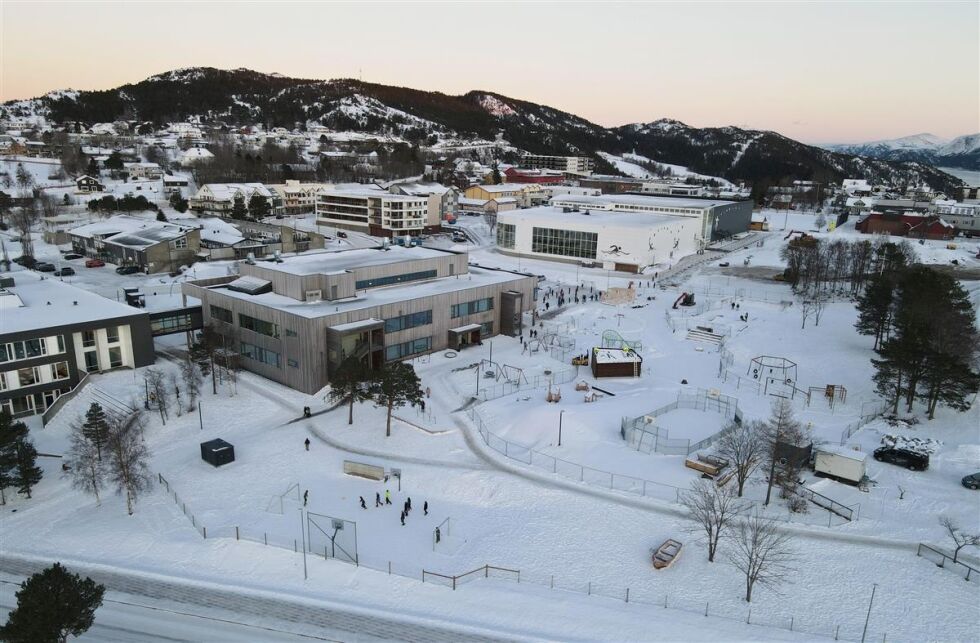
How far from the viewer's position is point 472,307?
157 feet

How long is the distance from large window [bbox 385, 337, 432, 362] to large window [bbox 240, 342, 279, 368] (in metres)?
7.33

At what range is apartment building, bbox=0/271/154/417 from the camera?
3503cm

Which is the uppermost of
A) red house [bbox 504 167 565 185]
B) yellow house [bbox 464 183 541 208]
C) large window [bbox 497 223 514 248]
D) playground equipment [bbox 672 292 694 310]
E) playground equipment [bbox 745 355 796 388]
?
red house [bbox 504 167 565 185]

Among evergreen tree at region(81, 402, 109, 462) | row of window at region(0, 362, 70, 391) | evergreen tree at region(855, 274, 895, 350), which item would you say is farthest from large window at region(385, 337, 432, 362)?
evergreen tree at region(855, 274, 895, 350)

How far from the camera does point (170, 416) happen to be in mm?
34469

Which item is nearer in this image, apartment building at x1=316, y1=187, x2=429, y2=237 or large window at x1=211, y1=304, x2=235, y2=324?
large window at x1=211, y1=304, x2=235, y2=324

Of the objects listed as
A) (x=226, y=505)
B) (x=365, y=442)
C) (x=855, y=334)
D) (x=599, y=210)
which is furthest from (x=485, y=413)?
(x=599, y=210)

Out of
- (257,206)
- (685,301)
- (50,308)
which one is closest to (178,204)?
(257,206)

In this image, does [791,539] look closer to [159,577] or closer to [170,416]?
[159,577]

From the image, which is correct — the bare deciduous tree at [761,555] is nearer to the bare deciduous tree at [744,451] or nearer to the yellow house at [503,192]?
the bare deciduous tree at [744,451]

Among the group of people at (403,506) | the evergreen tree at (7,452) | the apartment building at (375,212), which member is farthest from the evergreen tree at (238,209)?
the group of people at (403,506)

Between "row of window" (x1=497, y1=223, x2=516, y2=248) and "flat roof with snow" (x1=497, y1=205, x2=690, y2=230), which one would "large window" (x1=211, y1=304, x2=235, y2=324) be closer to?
"flat roof with snow" (x1=497, y1=205, x2=690, y2=230)

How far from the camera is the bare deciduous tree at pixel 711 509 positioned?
2175cm

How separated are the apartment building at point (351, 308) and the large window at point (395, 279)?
0.26 ft
